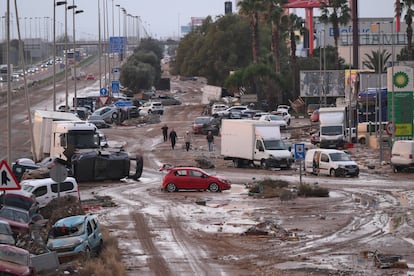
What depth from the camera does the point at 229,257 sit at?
23578 mm

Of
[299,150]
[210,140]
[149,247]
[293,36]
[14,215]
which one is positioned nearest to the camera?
[149,247]

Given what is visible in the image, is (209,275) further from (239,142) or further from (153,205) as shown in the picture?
(239,142)

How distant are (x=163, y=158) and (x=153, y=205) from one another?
821 inches

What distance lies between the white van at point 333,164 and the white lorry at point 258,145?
7.58ft

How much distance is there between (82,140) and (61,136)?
1132 mm

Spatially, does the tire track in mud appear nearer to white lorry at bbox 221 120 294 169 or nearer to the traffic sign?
white lorry at bbox 221 120 294 169

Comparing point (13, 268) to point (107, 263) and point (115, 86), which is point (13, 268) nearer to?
point (107, 263)

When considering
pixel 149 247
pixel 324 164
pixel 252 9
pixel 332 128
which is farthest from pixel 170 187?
pixel 252 9

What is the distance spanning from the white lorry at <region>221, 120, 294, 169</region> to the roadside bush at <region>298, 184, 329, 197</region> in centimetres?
1080

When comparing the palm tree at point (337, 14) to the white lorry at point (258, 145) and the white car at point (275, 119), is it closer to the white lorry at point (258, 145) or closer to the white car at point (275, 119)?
the white car at point (275, 119)

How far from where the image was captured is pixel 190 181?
131 ft

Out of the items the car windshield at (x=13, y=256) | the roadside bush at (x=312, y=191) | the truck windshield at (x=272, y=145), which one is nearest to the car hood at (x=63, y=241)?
the car windshield at (x=13, y=256)

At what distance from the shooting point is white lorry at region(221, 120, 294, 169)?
161ft

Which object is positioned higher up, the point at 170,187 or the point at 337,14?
the point at 337,14
